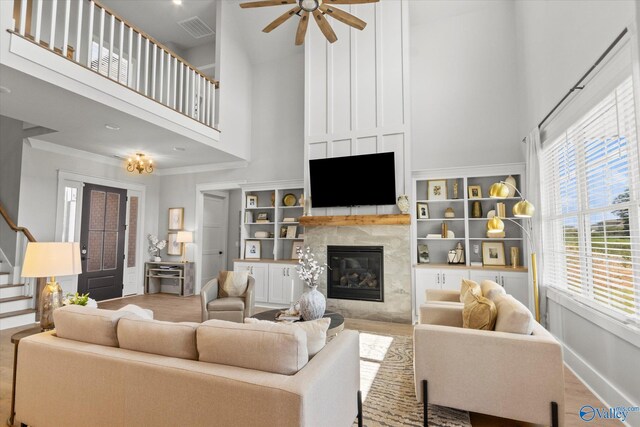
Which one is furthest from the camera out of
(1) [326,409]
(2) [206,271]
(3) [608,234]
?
(2) [206,271]

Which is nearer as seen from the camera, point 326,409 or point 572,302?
point 326,409

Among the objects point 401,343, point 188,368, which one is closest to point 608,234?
point 401,343

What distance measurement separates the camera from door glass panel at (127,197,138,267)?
7.02 meters

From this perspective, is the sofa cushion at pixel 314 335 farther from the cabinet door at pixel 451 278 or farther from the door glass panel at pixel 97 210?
the door glass panel at pixel 97 210

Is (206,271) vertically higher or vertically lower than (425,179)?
lower

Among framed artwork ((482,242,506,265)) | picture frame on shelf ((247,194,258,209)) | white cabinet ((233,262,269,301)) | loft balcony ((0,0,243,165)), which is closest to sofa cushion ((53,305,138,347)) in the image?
loft balcony ((0,0,243,165))

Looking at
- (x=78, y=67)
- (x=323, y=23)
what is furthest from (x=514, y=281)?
(x=78, y=67)

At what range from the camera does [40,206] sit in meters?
5.51

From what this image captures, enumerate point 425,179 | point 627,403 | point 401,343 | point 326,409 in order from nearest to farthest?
point 326,409
point 627,403
point 401,343
point 425,179

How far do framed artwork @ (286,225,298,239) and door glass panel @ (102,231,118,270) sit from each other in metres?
3.58

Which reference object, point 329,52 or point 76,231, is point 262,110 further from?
point 76,231

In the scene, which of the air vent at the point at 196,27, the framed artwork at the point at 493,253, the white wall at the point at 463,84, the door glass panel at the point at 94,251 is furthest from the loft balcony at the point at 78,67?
the framed artwork at the point at 493,253

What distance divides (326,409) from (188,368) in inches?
28.0

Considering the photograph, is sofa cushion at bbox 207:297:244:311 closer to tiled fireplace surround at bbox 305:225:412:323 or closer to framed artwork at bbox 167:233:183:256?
tiled fireplace surround at bbox 305:225:412:323
